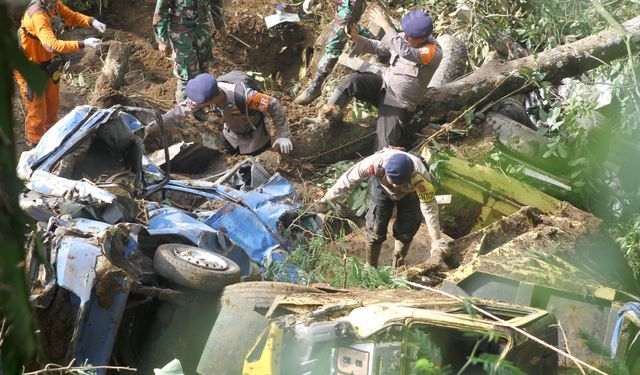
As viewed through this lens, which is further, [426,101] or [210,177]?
[426,101]

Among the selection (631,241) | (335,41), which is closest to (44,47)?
(335,41)

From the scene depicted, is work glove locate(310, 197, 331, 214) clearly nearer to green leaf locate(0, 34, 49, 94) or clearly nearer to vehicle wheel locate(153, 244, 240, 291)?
vehicle wheel locate(153, 244, 240, 291)

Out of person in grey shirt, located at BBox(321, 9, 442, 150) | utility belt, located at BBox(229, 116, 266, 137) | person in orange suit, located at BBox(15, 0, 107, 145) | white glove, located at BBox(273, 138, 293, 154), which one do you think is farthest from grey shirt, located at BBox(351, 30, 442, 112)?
person in orange suit, located at BBox(15, 0, 107, 145)

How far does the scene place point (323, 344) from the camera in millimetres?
4219

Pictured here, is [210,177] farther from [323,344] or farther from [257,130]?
[323,344]

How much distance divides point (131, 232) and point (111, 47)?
413 cm

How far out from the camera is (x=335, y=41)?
9992mm

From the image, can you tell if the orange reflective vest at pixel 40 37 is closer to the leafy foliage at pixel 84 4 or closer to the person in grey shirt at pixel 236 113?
the person in grey shirt at pixel 236 113

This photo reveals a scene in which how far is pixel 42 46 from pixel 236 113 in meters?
1.90

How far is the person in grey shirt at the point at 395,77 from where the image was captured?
Result: 866 centimetres

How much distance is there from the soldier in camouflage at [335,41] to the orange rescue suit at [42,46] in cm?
275

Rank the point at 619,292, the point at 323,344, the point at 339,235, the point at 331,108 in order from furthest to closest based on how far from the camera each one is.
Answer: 1. the point at 331,108
2. the point at 339,235
3. the point at 619,292
4. the point at 323,344

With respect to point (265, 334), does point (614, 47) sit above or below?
above

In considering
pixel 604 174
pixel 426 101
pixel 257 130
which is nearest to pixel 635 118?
pixel 604 174
